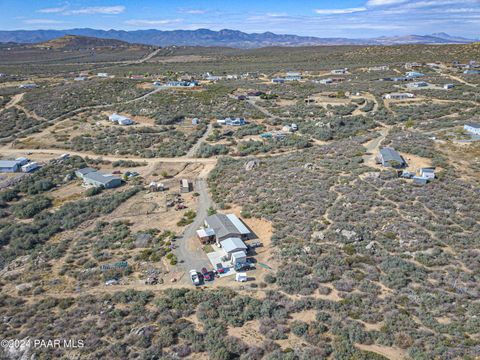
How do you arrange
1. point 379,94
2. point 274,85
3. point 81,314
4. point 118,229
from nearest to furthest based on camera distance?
point 81,314, point 118,229, point 379,94, point 274,85

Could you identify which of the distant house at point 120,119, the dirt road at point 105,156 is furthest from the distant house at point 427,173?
the distant house at point 120,119

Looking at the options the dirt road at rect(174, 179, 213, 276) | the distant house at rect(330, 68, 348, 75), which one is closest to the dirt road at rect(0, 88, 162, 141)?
the dirt road at rect(174, 179, 213, 276)

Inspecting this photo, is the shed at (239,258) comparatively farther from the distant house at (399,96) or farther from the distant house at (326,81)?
the distant house at (326,81)

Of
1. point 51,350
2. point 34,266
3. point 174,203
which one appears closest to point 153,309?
point 51,350

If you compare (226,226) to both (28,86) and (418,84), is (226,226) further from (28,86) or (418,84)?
(28,86)

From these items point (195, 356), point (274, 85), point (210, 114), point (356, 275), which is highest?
point (274, 85)

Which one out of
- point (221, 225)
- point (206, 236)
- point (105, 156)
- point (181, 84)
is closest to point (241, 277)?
point (206, 236)

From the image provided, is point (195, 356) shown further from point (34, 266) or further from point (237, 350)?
point (34, 266)

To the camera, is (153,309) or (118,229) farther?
(118,229)
